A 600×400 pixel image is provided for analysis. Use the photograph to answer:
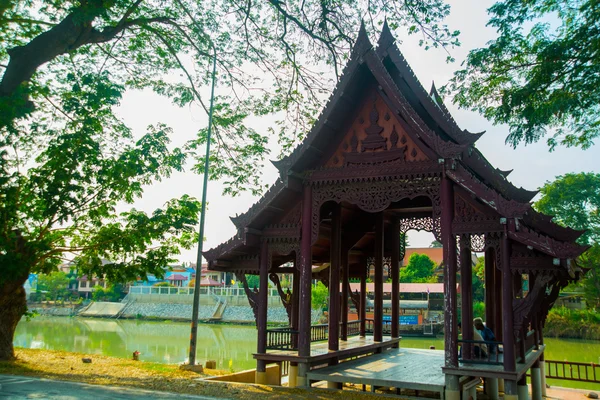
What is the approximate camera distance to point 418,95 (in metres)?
10.3

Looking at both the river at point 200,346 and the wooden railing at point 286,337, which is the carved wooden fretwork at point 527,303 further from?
the river at point 200,346

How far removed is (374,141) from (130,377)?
7.24 metres

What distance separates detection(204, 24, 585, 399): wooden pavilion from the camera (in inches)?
320

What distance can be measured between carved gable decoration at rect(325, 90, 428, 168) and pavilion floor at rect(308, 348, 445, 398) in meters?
3.77

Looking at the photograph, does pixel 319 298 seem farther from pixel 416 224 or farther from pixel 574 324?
pixel 416 224

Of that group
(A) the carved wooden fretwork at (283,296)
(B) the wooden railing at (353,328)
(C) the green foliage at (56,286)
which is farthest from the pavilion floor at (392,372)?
(C) the green foliage at (56,286)

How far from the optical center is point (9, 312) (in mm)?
13656

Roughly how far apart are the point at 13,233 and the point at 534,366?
1276cm

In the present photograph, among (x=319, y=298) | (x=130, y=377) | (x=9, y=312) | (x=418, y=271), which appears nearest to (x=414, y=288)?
(x=418, y=271)

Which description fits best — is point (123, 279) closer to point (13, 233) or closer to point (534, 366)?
point (13, 233)

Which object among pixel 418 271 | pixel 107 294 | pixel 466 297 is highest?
pixel 418 271

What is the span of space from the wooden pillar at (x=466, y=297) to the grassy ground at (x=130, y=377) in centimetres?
188

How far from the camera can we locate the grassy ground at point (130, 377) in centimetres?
872

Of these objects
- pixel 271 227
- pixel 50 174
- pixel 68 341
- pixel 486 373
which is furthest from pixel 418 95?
pixel 68 341
